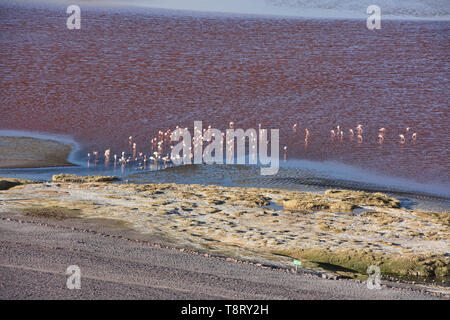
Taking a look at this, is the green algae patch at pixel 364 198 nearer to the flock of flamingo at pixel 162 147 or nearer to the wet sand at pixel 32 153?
the flock of flamingo at pixel 162 147

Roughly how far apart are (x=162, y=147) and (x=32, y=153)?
686 cm

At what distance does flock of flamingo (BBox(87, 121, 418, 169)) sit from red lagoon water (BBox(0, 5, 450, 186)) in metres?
0.41

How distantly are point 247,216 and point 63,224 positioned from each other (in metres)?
6.48

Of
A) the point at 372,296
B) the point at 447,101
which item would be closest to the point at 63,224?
the point at 372,296

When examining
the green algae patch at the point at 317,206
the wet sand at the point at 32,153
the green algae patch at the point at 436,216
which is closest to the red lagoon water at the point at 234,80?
the wet sand at the point at 32,153

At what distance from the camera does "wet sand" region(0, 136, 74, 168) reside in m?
32.7

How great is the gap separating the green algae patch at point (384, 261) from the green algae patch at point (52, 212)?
7898mm

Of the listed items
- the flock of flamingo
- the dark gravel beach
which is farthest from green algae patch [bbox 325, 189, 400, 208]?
the dark gravel beach

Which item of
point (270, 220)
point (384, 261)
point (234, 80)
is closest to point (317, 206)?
point (270, 220)

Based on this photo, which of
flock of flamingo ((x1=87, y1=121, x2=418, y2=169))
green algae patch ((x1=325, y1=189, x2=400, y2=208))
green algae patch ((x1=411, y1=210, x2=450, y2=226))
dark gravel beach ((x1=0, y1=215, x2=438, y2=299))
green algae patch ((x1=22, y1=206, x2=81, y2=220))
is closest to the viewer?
dark gravel beach ((x1=0, y1=215, x2=438, y2=299))

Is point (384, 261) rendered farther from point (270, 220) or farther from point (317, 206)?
point (317, 206)

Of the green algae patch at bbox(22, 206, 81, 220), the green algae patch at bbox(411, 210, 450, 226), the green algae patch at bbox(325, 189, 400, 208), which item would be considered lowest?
the green algae patch at bbox(411, 210, 450, 226)

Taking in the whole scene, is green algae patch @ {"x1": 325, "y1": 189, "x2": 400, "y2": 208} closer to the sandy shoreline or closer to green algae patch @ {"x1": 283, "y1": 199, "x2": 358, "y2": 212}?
the sandy shoreline
